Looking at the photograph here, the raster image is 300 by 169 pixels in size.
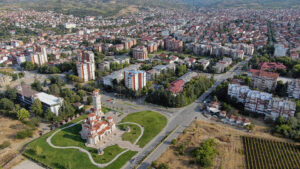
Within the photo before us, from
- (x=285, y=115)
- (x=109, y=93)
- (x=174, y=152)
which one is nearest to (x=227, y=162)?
(x=174, y=152)

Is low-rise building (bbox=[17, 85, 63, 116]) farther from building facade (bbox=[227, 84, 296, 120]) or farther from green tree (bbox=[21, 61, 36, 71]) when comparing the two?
building facade (bbox=[227, 84, 296, 120])

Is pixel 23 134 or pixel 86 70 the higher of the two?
pixel 86 70

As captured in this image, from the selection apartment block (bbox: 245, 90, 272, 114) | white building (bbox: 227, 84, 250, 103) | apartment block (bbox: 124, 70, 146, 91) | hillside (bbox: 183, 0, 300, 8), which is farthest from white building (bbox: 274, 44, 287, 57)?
hillside (bbox: 183, 0, 300, 8)

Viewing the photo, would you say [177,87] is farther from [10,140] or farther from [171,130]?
[10,140]

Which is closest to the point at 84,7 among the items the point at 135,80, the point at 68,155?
the point at 135,80

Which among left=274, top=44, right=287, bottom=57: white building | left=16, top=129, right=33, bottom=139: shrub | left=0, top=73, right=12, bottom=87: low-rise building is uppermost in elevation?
left=274, top=44, right=287, bottom=57: white building

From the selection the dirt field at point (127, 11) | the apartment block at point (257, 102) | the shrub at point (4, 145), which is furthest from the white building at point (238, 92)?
the dirt field at point (127, 11)
